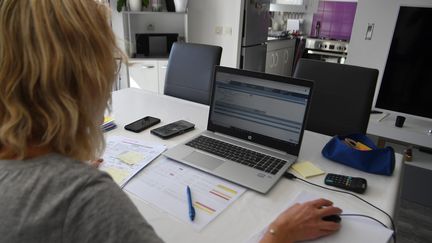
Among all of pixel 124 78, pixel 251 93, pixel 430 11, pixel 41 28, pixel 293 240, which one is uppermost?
pixel 430 11

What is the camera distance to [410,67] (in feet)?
7.06

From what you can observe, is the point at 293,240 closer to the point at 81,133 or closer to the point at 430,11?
the point at 81,133

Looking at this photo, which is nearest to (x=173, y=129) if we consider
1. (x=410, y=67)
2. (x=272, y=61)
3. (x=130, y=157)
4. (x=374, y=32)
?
(x=130, y=157)

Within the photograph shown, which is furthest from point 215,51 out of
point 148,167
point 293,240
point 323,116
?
point 293,240

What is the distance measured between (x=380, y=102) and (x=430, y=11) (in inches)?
25.3

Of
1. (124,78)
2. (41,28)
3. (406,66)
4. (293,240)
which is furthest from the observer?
(124,78)

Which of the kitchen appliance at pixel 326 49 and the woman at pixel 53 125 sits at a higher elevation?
the woman at pixel 53 125

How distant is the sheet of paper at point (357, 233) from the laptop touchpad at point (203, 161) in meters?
0.34

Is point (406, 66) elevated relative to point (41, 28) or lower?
lower

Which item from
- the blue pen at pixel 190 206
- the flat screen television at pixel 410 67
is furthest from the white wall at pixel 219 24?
the blue pen at pixel 190 206

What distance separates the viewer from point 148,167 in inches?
44.1

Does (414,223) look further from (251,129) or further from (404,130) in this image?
(251,129)

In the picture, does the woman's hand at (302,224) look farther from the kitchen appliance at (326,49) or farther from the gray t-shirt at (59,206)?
the kitchen appliance at (326,49)

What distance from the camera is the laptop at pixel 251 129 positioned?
111 centimetres
